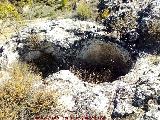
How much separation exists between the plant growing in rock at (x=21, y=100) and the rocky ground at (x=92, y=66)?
0.79ft

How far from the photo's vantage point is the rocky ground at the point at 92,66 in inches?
259

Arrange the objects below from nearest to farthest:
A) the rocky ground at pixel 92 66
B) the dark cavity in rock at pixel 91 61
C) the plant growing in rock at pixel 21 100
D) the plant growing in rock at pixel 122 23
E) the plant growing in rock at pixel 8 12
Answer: the rocky ground at pixel 92 66
the plant growing in rock at pixel 21 100
the dark cavity in rock at pixel 91 61
the plant growing in rock at pixel 122 23
the plant growing in rock at pixel 8 12

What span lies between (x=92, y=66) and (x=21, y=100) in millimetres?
2554

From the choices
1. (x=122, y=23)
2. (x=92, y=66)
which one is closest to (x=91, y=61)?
(x=92, y=66)

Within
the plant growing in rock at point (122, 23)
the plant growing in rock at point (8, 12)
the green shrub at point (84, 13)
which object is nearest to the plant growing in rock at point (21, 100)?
the plant growing in rock at point (122, 23)

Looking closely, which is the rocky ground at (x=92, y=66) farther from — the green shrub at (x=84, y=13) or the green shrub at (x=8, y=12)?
the green shrub at (x=8, y=12)

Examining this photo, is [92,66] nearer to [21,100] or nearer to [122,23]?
[122,23]

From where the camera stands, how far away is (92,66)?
29.8 ft

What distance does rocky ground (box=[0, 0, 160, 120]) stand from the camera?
6590 mm

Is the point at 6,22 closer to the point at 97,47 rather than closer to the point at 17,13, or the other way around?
the point at 17,13

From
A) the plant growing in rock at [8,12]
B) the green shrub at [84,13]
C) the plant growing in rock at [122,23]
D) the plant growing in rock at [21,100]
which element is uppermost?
the plant growing in rock at [122,23]

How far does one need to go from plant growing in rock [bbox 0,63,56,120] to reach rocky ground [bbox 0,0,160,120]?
0.79 feet

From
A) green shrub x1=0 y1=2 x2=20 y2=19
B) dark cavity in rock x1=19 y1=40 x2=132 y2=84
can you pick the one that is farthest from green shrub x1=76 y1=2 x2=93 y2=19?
green shrub x1=0 y1=2 x2=20 y2=19

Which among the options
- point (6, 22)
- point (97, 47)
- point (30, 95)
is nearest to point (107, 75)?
point (97, 47)
